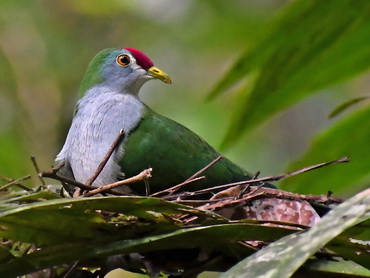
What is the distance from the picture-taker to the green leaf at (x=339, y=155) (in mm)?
2971

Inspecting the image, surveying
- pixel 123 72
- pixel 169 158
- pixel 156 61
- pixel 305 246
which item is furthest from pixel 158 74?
pixel 156 61

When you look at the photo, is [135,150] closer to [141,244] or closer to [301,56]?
[301,56]

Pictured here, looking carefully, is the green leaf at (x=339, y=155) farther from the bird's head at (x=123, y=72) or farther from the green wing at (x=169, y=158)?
the bird's head at (x=123, y=72)

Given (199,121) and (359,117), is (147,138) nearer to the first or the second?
(359,117)

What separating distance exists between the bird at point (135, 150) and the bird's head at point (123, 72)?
7.0 inches

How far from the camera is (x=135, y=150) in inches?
145

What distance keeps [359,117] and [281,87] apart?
299 mm

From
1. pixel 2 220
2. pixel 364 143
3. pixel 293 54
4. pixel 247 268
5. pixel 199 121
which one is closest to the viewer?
pixel 247 268

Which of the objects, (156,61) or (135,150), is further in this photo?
(156,61)

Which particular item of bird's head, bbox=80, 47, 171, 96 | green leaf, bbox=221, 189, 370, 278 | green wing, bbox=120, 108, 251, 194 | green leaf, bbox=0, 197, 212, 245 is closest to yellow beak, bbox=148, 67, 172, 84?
bird's head, bbox=80, 47, 171, 96

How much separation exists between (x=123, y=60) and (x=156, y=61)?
3.31 metres

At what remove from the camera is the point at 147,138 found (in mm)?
3768

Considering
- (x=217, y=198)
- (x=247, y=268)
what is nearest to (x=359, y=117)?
(x=217, y=198)

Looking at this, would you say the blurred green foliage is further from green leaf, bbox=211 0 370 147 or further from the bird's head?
green leaf, bbox=211 0 370 147
